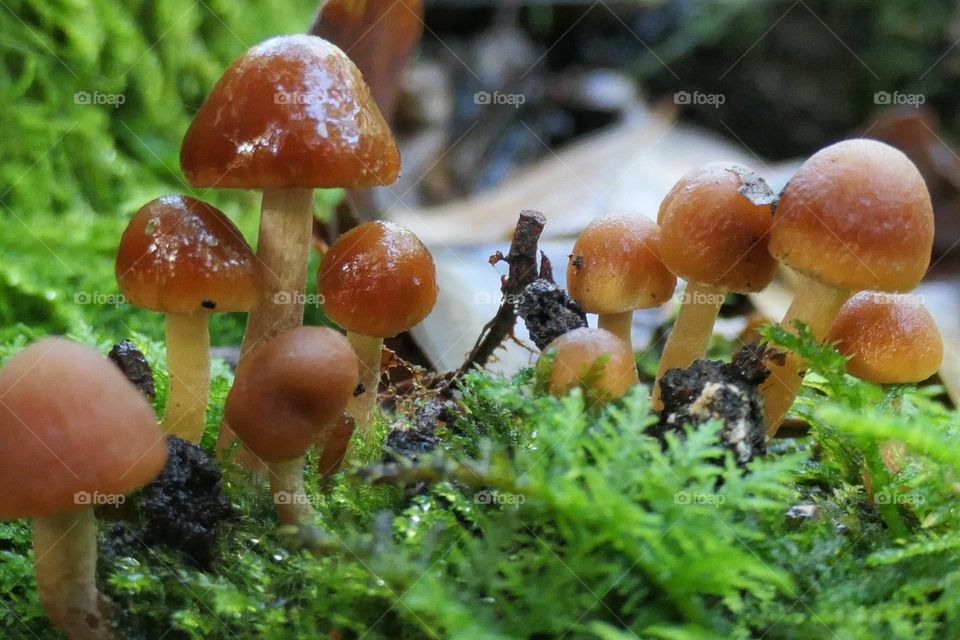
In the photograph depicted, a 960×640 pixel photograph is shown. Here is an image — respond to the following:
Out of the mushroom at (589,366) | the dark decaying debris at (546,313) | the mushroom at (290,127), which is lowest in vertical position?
the mushroom at (589,366)

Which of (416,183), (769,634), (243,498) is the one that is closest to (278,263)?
(243,498)

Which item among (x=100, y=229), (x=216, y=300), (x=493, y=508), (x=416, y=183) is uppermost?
(x=416, y=183)

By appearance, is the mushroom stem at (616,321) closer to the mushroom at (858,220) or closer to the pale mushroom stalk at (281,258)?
the mushroom at (858,220)

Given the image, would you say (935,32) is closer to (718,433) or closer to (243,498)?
(718,433)

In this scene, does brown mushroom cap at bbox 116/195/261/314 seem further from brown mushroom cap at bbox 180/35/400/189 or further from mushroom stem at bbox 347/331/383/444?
mushroom stem at bbox 347/331/383/444

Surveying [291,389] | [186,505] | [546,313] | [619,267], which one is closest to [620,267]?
[619,267]

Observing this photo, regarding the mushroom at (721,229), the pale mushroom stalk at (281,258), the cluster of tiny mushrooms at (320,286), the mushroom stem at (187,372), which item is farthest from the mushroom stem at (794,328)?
the mushroom stem at (187,372)

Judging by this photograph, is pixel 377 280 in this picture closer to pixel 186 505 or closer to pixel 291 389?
pixel 291 389
